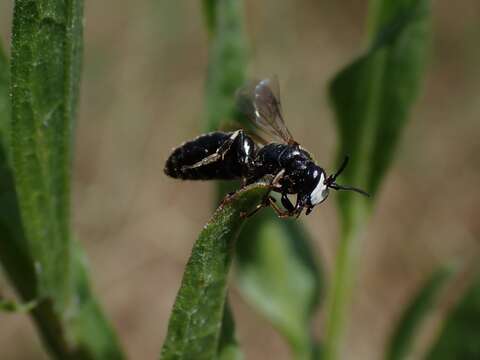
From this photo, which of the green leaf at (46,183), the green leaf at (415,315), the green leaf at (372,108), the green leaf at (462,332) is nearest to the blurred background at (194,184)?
the green leaf at (415,315)

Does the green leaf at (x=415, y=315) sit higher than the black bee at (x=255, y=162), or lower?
lower

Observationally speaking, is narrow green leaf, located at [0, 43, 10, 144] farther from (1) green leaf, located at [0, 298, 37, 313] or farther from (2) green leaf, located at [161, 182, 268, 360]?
(2) green leaf, located at [161, 182, 268, 360]

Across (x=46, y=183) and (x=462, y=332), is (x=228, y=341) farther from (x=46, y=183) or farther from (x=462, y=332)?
(x=462, y=332)

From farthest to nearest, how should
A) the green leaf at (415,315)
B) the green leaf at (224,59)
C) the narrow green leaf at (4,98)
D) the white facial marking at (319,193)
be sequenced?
the green leaf at (415,315)
the green leaf at (224,59)
the white facial marking at (319,193)
the narrow green leaf at (4,98)

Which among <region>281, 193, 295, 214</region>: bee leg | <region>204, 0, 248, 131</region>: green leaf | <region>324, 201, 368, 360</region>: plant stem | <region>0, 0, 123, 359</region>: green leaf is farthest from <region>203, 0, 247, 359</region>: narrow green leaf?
<region>0, 0, 123, 359</region>: green leaf

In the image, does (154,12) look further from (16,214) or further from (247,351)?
(16,214)

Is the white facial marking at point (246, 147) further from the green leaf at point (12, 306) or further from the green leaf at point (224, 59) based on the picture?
the green leaf at point (12, 306)

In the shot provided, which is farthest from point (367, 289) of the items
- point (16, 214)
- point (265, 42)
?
point (16, 214)
